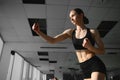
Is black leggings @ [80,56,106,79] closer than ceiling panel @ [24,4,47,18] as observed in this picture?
Yes

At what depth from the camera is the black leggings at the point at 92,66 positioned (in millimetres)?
1038

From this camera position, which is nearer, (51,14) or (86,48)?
(86,48)

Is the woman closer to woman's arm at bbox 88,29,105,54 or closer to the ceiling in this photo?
woman's arm at bbox 88,29,105,54

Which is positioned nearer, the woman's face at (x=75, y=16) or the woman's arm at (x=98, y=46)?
the woman's arm at (x=98, y=46)

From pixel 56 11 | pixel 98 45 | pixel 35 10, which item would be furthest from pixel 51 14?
pixel 98 45

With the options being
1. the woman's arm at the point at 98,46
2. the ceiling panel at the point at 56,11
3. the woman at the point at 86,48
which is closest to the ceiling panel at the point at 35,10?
the ceiling panel at the point at 56,11

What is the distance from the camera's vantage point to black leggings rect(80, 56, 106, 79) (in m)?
1.04

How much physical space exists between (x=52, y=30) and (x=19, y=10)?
1.72m

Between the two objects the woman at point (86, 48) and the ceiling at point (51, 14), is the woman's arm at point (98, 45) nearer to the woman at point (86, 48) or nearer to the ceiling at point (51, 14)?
the woman at point (86, 48)

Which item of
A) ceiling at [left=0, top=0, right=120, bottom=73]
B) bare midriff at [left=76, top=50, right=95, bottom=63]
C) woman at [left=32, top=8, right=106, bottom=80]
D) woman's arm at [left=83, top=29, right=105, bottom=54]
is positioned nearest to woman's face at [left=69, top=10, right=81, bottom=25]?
woman at [left=32, top=8, right=106, bottom=80]

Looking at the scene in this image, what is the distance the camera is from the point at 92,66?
1.06 meters

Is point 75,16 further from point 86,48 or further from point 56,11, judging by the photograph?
point 56,11

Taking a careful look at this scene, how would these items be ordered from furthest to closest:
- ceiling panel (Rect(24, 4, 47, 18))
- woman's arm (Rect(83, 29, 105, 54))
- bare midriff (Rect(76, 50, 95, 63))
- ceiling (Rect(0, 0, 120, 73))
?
ceiling panel (Rect(24, 4, 47, 18)), ceiling (Rect(0, 0, 120, 73)), bare midriff (Rect(76, 50, 95, 63)), woman's arm (Rect(83, 29, 105, 54))

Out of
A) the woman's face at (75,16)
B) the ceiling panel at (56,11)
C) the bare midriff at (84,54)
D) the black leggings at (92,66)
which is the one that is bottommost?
the black leggings at (92,66)
